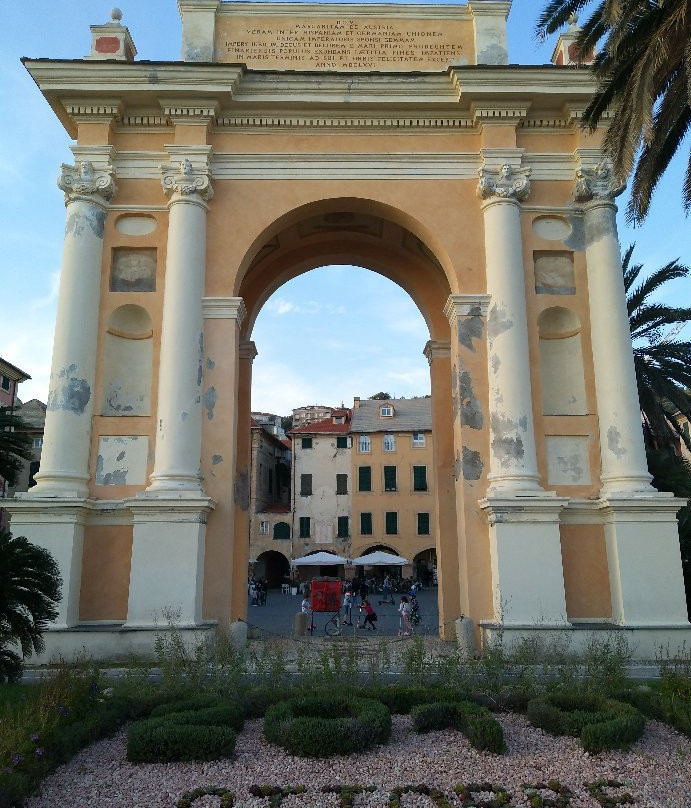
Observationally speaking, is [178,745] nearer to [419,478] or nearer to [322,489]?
[419,478]

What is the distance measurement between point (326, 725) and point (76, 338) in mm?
10055

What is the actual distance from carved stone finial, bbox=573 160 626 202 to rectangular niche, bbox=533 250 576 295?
49.5 inches

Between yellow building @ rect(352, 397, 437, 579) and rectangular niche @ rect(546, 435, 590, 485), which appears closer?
rectangular niche @ rect(546, 435, 590, 485)

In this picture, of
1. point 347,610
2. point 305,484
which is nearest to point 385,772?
point 347,610

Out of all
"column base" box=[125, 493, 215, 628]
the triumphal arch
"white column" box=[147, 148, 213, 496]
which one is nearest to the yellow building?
the triumphal arch

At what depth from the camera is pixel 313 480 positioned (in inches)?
2291

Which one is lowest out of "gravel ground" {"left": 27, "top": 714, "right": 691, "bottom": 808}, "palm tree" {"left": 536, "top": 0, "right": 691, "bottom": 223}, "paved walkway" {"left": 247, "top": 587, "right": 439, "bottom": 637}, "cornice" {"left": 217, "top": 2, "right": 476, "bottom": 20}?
"gravel ground" {"left": 27, "top": 714, "right": 691, "bottom": 808}

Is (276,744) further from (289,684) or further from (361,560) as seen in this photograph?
(361,560)

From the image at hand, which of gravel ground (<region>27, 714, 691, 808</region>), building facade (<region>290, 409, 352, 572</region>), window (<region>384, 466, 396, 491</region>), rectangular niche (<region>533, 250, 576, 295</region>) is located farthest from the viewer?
building facade (<region>290, 409, 352, 572</region>)

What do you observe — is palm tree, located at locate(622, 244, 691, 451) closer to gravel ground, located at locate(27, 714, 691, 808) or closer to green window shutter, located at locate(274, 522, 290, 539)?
gravel ground, located at locate(27, 714, 691, 808)

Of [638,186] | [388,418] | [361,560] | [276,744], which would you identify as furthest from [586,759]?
[388,418]

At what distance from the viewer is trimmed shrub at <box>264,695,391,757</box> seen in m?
7.48

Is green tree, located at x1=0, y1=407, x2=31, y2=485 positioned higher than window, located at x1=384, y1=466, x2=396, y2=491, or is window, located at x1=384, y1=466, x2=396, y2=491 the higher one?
window, located at x1=384, y1=466, x2=396, y2=491

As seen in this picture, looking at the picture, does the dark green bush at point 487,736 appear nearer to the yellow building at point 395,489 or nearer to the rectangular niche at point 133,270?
the rectangular niche at point 133,270
